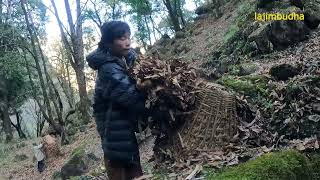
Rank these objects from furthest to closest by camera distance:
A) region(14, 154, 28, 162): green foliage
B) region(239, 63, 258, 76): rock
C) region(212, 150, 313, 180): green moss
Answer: region(14, 154, 28, 162): green foliage < region(239, 63, 258, 76): rock < region(212, 150, 313, 180): green moss

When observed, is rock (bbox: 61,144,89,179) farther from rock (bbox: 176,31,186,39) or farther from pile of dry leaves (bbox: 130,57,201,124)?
rock (bbox: 176,31,186,39)

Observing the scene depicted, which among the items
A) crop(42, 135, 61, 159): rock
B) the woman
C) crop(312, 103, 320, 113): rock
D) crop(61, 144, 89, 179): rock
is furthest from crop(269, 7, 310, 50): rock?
crop(42, 135, 61, 159): rock

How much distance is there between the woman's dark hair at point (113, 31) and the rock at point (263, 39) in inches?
272

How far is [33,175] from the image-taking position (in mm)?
16516

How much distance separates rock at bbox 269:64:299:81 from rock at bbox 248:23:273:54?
4.02m

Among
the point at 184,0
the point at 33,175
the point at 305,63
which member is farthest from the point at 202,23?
the point at 305,63

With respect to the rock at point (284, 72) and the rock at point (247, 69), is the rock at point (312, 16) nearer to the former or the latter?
the rock at point (247, 69)

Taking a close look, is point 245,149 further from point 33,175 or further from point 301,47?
point 33,175

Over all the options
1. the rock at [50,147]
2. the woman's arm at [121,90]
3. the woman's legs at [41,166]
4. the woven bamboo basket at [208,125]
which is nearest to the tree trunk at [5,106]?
the rock at [50,147]

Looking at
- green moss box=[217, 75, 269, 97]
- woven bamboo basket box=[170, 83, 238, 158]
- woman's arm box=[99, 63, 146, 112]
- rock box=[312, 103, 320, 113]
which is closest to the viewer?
woman's arm box=[99, 63, 146, 112]

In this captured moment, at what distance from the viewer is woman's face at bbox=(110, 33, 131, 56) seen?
4059mm

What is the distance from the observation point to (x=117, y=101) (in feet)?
12.6

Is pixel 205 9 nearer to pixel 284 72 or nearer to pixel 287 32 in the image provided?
pixel 287 32

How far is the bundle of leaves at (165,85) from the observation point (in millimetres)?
3896
